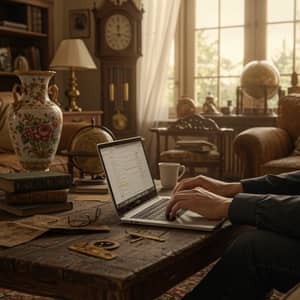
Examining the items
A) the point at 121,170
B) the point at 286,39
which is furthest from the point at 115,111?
the point at 121,170

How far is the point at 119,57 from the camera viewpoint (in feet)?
14.4

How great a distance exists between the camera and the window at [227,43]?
4328 mm

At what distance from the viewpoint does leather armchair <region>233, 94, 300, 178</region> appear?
2.91m

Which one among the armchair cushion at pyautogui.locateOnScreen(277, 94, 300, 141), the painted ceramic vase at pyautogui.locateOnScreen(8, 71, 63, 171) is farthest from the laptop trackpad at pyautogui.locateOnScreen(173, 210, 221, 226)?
the armchair cushion at pyautogui.locateOnScreen(277, 94, 300, 141)

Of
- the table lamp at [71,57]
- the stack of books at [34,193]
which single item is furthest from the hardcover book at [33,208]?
the table lamp at [71,57]

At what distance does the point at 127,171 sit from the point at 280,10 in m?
3.29

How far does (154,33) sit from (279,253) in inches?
145

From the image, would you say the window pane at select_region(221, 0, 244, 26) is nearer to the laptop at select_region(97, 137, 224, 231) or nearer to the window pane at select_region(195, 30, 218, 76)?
the window pane at select_region(195, 30, 218, 76)

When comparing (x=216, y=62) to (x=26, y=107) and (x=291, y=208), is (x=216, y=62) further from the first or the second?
(x=291, y=208)

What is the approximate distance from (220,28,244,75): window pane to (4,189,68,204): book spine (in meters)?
3.33

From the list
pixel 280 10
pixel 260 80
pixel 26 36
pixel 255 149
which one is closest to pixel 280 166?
pixel 255 149

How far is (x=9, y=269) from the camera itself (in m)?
1.01

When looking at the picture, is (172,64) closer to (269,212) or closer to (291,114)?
(291,114)

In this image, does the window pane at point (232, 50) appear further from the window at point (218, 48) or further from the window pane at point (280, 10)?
the window pane at point (280, 10)
